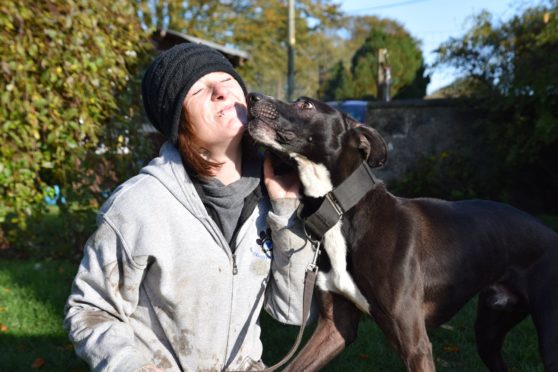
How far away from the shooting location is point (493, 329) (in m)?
3.42

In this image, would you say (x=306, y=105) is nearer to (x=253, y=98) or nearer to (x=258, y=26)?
(x=253, y=98)

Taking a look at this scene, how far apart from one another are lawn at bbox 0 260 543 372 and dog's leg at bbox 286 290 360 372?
1.00 meters

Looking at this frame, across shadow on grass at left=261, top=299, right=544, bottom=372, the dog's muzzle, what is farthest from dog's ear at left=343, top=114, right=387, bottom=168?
shadow on grass at left=261, top=299, right=544, bottom=372

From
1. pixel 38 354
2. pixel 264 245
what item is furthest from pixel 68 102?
pixel 264 245

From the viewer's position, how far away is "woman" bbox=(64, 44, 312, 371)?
7.34 feet

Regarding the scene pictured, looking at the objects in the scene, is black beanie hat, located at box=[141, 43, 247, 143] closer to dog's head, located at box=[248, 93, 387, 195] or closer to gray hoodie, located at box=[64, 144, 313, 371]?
gray hoodie, located at box=[64, 144, 313, 371]

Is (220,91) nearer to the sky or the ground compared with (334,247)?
nearer to the sky

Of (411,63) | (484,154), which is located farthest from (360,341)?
(411,63)

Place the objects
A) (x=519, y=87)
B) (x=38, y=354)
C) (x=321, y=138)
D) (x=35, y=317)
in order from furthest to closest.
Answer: (x=519, y=87) → (x=35, y=317) → (x=38, y=354) → (x=321, y=138)

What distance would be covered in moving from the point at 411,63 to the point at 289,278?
775 inches

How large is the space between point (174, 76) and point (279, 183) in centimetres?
61

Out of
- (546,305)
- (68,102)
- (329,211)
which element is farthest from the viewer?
(68,102)

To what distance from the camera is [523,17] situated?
9086 mm

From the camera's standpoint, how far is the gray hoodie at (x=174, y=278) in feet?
7.31
